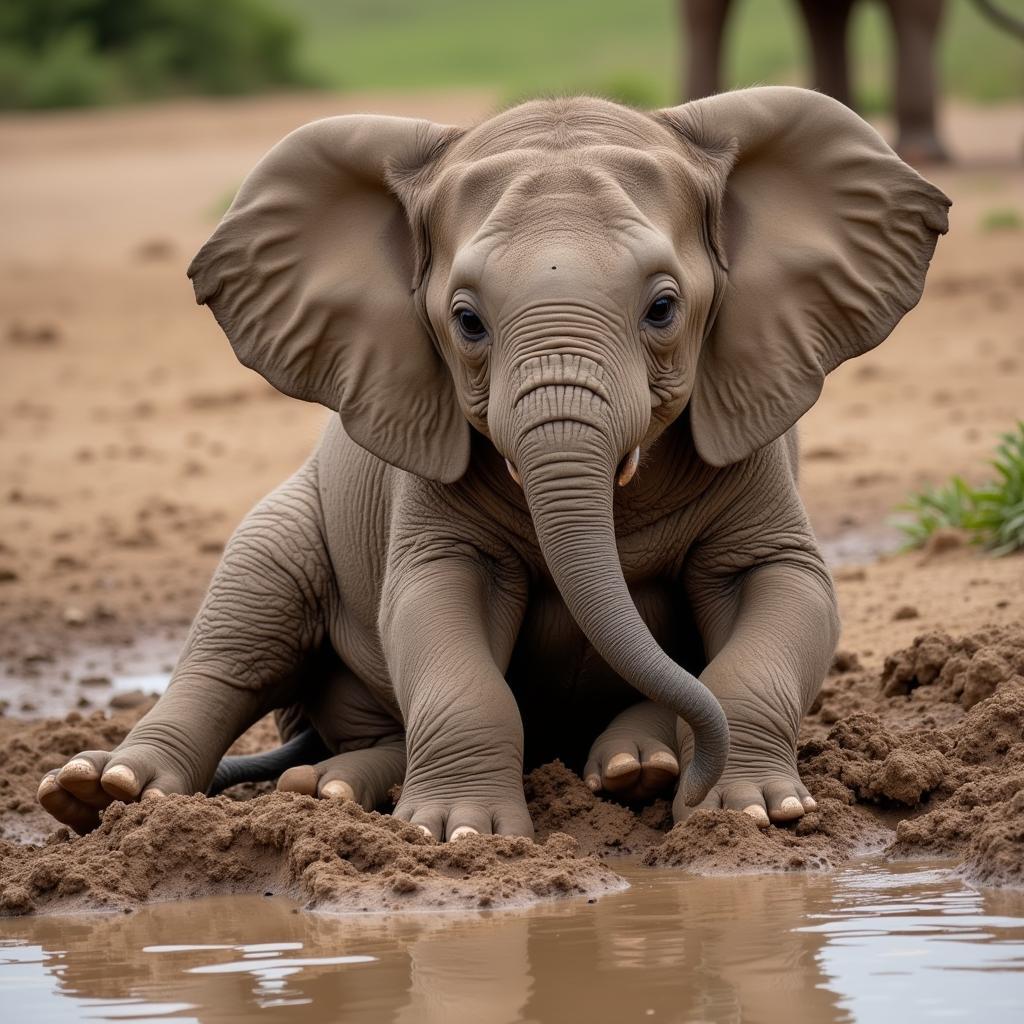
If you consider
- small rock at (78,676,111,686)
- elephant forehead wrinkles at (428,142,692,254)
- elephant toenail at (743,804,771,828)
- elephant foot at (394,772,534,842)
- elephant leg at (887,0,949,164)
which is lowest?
small rock at (78,676,111,686)

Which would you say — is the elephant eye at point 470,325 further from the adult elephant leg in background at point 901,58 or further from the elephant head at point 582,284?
the adult elephant leg in background at point 901,58

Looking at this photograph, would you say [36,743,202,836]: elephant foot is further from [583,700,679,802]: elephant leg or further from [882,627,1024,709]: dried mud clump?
[882,627,1024,709]: dried mud clump

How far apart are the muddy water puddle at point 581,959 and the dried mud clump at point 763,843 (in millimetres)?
68

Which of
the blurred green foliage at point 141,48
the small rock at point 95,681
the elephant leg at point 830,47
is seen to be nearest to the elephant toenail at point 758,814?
the small rock at point 95,681

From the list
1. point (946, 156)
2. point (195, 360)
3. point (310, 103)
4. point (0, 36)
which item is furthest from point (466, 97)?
point (195, 360)

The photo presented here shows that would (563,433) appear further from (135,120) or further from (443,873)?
(135,120)

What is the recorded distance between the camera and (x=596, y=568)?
16.6 feet

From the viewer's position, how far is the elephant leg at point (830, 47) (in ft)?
64.0

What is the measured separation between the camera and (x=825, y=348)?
5977 mm

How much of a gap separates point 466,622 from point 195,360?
10.7 m

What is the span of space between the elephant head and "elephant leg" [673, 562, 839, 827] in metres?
0.32

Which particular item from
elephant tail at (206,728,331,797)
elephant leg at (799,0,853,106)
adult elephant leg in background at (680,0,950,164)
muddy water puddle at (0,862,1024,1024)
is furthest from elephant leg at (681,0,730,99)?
muddy water puddle at (0,862,1024,1024)

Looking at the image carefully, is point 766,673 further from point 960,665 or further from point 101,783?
point 101,783

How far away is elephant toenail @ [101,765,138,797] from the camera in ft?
19.7
